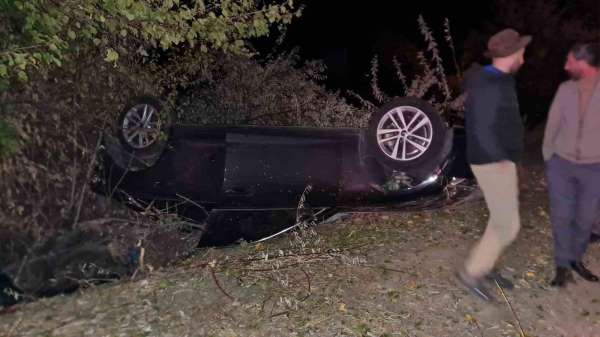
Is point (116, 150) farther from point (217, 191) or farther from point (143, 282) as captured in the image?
point (143, 282)

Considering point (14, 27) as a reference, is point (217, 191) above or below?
below

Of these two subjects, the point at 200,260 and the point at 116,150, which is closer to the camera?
the point at 200,260

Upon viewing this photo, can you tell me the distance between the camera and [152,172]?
6320 mm

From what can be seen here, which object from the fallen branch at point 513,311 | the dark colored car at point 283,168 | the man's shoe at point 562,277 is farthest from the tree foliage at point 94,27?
the man's shoe at point 562,277

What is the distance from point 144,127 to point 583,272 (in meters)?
3.99

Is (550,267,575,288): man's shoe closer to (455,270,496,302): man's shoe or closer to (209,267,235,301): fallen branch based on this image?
(455,270,496,302): man's shoe

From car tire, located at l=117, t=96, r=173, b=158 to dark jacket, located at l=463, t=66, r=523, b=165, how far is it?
3062 mm

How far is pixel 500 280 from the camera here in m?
4.77

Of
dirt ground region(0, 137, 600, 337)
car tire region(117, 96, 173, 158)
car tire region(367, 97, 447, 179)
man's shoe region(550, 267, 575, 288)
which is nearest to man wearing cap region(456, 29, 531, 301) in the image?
dirt ground region(0, 137, 600, 337)

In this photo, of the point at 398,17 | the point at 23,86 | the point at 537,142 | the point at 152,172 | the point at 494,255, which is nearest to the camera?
the point at 494,255

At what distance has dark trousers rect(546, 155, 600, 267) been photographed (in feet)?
14.8

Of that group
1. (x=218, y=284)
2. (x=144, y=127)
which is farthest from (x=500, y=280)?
(x=144, y=127)

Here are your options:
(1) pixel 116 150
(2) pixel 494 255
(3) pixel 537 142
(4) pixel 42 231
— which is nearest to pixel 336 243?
(2) pixel 494 255

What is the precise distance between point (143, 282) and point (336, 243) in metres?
1.63
